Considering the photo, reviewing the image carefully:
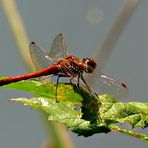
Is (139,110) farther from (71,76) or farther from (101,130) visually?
(71,76)

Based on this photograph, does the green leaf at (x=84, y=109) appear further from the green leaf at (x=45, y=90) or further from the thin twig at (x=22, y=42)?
the thin twig at (x=22, y=42)

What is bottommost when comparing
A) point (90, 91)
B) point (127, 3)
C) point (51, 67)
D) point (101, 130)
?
point (101, 130)

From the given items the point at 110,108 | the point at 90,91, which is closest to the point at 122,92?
the point at 90,91

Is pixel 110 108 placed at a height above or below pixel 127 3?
below

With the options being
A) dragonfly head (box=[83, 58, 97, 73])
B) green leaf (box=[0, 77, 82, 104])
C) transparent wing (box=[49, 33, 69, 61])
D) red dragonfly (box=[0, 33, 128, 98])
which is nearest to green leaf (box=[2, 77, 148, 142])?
green leaf (box=[0, 77, 82, 104])

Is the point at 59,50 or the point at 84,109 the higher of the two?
the point at 59,50

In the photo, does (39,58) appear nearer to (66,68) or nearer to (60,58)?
(60,58)

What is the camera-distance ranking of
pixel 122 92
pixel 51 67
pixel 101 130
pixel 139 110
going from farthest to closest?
pixel 51 67, pixel 122 92, pixel 139 110, pixel 101 130

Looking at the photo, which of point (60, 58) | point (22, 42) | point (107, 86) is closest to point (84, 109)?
point (107, 86)
